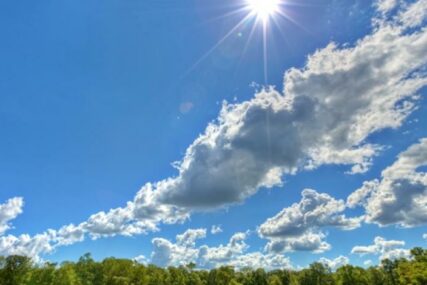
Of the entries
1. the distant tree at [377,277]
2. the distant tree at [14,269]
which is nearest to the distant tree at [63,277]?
the distant tree at [14,269]

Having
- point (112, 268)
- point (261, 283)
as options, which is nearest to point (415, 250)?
point (261, 283)

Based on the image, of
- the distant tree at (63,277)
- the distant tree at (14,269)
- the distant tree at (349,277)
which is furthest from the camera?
the distant tree at (349,277)

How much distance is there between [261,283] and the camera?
120 m

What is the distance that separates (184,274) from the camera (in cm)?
11106

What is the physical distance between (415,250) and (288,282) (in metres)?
56.8

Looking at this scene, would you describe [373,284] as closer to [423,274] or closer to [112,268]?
[423,274]

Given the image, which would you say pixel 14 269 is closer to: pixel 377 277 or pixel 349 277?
pixel 349 277

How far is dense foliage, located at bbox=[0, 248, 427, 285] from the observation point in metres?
70.7

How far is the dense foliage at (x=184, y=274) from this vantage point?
70688mm

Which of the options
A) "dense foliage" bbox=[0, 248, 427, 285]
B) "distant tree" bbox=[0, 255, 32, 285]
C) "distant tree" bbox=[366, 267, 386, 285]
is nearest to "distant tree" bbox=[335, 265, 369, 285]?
"dense foliage" bbox=[0, 248, 427, 285]

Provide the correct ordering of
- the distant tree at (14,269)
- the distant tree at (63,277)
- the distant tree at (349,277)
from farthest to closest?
the distant tree at (349,277)
the distant tree at (63,277)
the distant tree at (14,269)

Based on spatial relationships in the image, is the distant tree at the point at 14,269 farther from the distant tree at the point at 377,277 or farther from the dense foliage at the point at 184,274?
the distant tree at the point at 377,277

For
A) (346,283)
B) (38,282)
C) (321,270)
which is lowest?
(38,282)

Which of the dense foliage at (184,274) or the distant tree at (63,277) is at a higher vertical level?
the dense foliage at (184,274)
